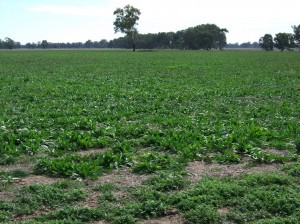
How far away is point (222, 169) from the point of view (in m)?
8.09

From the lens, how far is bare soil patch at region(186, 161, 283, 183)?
7.77 metres

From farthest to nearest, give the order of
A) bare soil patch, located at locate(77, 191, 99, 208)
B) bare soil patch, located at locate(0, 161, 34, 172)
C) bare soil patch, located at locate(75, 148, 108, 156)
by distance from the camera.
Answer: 1. bare soil patch, located at locate(75, 148, 108, 156)
2. bare soil patch, located at locate(0, 161, 34, 172)
3. bare soil patch, located at locate(77, 191, 99, 208)

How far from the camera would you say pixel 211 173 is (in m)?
7.84

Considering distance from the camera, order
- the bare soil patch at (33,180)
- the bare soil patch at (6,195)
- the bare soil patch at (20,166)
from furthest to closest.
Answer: the bare soil patch at (20,166), the bare soil patch at (33,180), the bare soil patch at (6,195)

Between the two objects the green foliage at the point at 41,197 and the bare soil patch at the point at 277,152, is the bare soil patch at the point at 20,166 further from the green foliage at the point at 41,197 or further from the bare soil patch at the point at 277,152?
the bare soil patch at the point at 277,152

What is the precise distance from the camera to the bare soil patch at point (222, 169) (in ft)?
25.5

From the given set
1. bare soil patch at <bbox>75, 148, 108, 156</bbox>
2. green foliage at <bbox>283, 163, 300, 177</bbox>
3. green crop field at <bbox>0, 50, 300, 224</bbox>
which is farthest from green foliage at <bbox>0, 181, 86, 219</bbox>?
green foliage at <bbox>283, 163, 300, 177</bbox>

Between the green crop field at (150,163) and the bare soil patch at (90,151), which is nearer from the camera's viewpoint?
the green crop field at (150,163)

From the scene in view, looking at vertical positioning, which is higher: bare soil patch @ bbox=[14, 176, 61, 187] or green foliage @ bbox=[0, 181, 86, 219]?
green foliage @ bbox=[0, 181, 86, 219]

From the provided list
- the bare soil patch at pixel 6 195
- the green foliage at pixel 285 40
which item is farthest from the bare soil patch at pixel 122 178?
the green foliage at pixel 285 40

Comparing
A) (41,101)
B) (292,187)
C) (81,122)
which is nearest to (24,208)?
(292,187)

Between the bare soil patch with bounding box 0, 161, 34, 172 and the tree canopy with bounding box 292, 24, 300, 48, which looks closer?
the bare soil patch with bounding box 0, 161, 34, 172

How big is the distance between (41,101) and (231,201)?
1197cm

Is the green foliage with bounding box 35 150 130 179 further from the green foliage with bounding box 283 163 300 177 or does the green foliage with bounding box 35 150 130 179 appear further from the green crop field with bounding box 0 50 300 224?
the green foliage with bounding box 283 163 300 177
